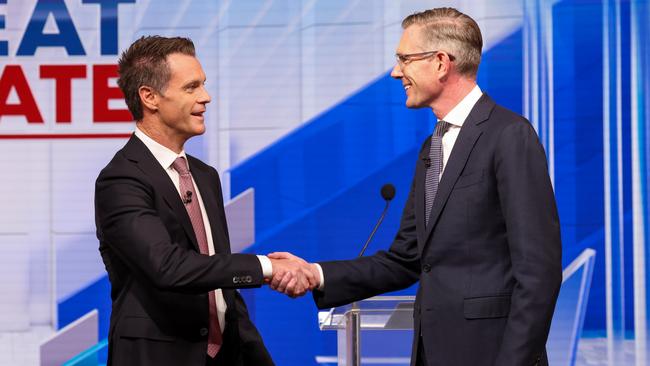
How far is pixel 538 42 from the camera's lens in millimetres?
4453

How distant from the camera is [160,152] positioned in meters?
2.59

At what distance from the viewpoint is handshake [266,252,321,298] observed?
8.78ft

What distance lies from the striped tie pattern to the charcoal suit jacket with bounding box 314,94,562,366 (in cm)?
2

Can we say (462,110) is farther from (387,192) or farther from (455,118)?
(387,192)

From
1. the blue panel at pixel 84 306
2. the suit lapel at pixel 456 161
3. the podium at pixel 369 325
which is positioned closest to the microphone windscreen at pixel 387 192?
the podium at pixel 369 325

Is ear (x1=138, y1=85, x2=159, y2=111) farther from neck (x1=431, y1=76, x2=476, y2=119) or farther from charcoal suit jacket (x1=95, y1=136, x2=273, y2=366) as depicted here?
neck (x1=431, y1=76, x2=476, y2=119)

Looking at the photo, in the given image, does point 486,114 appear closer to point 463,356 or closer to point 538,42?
point 463,356

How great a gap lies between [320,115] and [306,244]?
0.65m

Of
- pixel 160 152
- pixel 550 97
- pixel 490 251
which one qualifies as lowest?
pixel 490 251

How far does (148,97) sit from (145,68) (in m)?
0.09

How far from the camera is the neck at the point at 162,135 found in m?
2.63

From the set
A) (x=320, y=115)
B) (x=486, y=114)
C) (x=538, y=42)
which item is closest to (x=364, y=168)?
(x=320, y=115)

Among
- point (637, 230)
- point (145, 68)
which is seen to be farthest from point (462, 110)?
point (637, 230)

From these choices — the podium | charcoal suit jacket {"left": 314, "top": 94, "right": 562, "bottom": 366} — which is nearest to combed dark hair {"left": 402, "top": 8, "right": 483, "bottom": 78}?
charcoal suit jacket {"left": 314, "top": 94, "right": 562, "bottom": 366}
